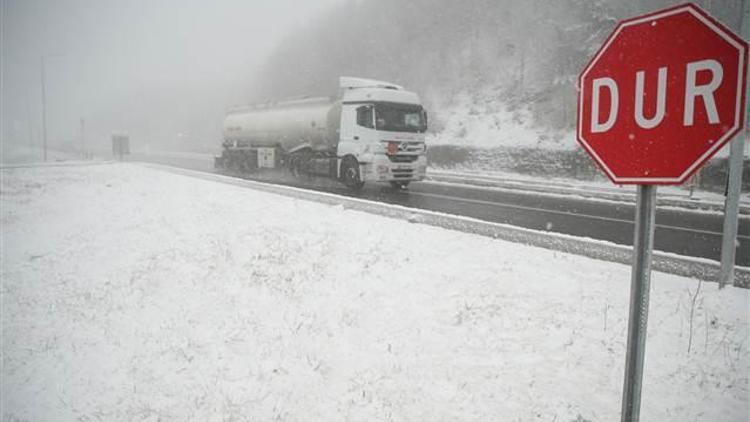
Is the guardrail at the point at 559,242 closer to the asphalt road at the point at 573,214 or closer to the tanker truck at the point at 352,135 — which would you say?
the asphalt road at the point at 573,214

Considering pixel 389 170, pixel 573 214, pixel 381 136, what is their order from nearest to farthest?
pixel 573 214 → pixel 381 136 → pixel 389 170

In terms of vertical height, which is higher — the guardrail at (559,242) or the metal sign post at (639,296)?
Answer: the metal sign post at (639,296)

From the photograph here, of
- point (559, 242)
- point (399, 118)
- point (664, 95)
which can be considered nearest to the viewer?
point (664, 95)

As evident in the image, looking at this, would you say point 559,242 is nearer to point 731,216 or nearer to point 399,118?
point 731,216

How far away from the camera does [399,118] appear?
53.0ft

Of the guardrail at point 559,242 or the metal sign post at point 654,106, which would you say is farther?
the guardrail at point 559,242

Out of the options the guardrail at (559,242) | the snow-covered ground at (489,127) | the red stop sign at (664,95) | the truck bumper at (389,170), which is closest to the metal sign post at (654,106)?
the red stop sign at (664,95)

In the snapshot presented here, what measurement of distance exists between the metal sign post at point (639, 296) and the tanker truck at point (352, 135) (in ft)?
44.5

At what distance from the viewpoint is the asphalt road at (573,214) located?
9.12 metres

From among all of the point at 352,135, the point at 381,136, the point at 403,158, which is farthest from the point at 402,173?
the point at 352,135

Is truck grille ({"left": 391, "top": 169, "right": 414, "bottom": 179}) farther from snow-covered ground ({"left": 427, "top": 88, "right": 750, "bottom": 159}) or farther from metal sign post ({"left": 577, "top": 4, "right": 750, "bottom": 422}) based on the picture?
metal sign post ({"left": 577, "top": 4, "right": 750, "bottom": 422})

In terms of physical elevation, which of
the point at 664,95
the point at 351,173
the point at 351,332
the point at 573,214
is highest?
the point at 664,95

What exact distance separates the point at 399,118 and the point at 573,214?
6.98m

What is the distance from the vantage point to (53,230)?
13.6 meters
